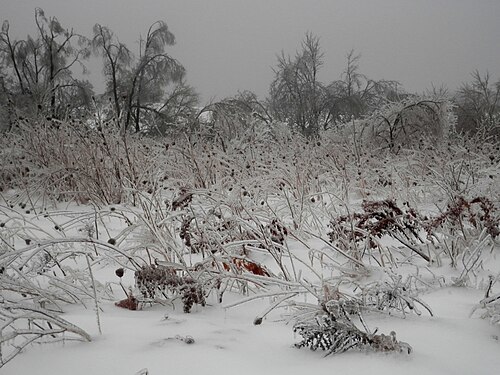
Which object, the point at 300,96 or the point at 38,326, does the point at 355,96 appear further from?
the point at 38,326

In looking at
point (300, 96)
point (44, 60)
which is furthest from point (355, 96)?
point (44, 60)

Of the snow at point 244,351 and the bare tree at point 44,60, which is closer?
the snow at point 244,351

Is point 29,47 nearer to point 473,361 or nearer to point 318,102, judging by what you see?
point 318,102

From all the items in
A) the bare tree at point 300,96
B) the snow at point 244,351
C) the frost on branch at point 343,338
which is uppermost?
the bare tree at point 300,96

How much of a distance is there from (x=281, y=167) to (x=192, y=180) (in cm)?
104

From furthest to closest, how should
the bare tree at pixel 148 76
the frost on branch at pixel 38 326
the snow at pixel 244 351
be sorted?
the bare tree at pixel 148 76, the frost on branch at pixel 38 326, the snow at pixel 244 351

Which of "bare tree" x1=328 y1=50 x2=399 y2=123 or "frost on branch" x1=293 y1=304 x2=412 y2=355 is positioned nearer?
"frost on branch" x1=293 y1=304 x2=412 y2=355

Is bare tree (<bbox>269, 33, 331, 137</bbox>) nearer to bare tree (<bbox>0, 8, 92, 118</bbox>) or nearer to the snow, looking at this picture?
bare tree (<bbox>0, 8, 92, 118</bbox>)

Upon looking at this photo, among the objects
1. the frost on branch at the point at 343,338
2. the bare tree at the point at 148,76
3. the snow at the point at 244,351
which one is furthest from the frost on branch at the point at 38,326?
the bare tree at the point at 148,76

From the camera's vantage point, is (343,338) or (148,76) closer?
(343,338)

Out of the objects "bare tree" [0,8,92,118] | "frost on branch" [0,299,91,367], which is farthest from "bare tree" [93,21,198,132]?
"frost on branch" [0,299,91,367]

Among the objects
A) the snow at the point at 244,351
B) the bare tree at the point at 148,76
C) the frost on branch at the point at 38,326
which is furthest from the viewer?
the bare tree at the point at 148,76

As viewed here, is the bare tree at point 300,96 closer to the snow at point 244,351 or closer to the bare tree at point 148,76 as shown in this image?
the bare tree at point 148,76

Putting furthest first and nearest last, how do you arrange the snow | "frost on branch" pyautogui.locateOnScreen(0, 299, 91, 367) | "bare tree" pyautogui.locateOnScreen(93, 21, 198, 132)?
"bare tree" pyautogui.locateOnScreen(93, 21, 198, 132) → "frost on branch" pyautogui.locateOnScreen(0, 299, 91, 367) → the snow
